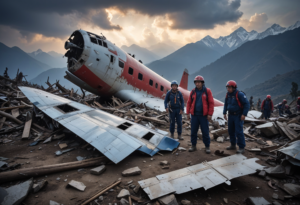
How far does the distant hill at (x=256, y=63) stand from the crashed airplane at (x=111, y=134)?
109 meters

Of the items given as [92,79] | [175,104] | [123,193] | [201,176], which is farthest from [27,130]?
[201,176]

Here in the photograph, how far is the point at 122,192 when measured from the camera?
2.65 metres

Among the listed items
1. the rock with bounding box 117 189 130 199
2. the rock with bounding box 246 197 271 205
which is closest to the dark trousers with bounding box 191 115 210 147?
the rock with bounding box 246 197 271 205

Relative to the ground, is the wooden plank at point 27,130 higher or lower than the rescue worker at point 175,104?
lower

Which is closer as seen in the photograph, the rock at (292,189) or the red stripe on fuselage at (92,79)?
the rock at (292,189)

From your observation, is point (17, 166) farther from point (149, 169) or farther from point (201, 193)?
point (201, 193)

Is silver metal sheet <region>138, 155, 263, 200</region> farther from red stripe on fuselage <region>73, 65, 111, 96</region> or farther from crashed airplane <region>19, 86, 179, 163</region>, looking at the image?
red stripe on fuselage <region>73, 65, 111, 96</region>

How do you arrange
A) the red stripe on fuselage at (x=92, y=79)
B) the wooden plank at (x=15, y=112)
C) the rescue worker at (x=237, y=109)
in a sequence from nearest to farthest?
the rescue worker at (x=237, y=109) → the wooden plank at (x=15, y=112) → the red stripe on fuselage at (x=92, y=79)

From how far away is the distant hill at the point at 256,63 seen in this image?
364 ft

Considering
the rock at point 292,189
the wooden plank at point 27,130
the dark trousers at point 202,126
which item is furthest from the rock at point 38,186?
the rock at point 292,189

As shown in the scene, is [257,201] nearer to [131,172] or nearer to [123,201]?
[123,201]

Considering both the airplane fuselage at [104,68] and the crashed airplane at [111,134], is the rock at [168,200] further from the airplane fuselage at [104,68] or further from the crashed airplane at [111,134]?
the airplane fuselage at [104,68]

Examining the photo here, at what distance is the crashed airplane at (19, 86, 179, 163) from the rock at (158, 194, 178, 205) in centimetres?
127

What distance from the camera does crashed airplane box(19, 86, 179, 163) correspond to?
3596mm
